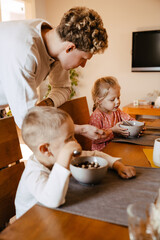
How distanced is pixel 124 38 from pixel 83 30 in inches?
131

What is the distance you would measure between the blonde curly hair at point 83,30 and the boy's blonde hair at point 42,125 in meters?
0.45

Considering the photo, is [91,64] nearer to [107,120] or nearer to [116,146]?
Result: [107,120]

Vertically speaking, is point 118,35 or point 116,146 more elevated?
point 118,35

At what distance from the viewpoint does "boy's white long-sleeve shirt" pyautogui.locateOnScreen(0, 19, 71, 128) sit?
108cm

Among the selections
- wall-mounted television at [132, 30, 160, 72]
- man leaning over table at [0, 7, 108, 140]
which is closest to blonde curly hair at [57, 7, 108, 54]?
man leaning over table at [0, 7, 108, 140]

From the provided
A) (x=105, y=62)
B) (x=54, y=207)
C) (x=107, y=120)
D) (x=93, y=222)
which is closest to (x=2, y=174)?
(x=54, y=207)

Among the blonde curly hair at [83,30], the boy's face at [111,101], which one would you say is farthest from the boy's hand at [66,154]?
the boy's face at [111,101]

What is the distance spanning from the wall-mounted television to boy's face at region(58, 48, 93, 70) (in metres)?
3.00

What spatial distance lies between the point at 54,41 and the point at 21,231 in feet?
3.09

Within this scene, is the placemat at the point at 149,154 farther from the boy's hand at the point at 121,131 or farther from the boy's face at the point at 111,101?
the boy's face at the point at 111,101

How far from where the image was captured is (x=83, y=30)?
3.72 ft

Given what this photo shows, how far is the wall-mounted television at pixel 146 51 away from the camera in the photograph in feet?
13.0

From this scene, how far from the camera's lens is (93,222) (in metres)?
0.62

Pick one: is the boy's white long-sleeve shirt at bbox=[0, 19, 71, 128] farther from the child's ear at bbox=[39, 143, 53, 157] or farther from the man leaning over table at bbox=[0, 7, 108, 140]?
the child's ear at bbox=[39, 143, 53, 157]
